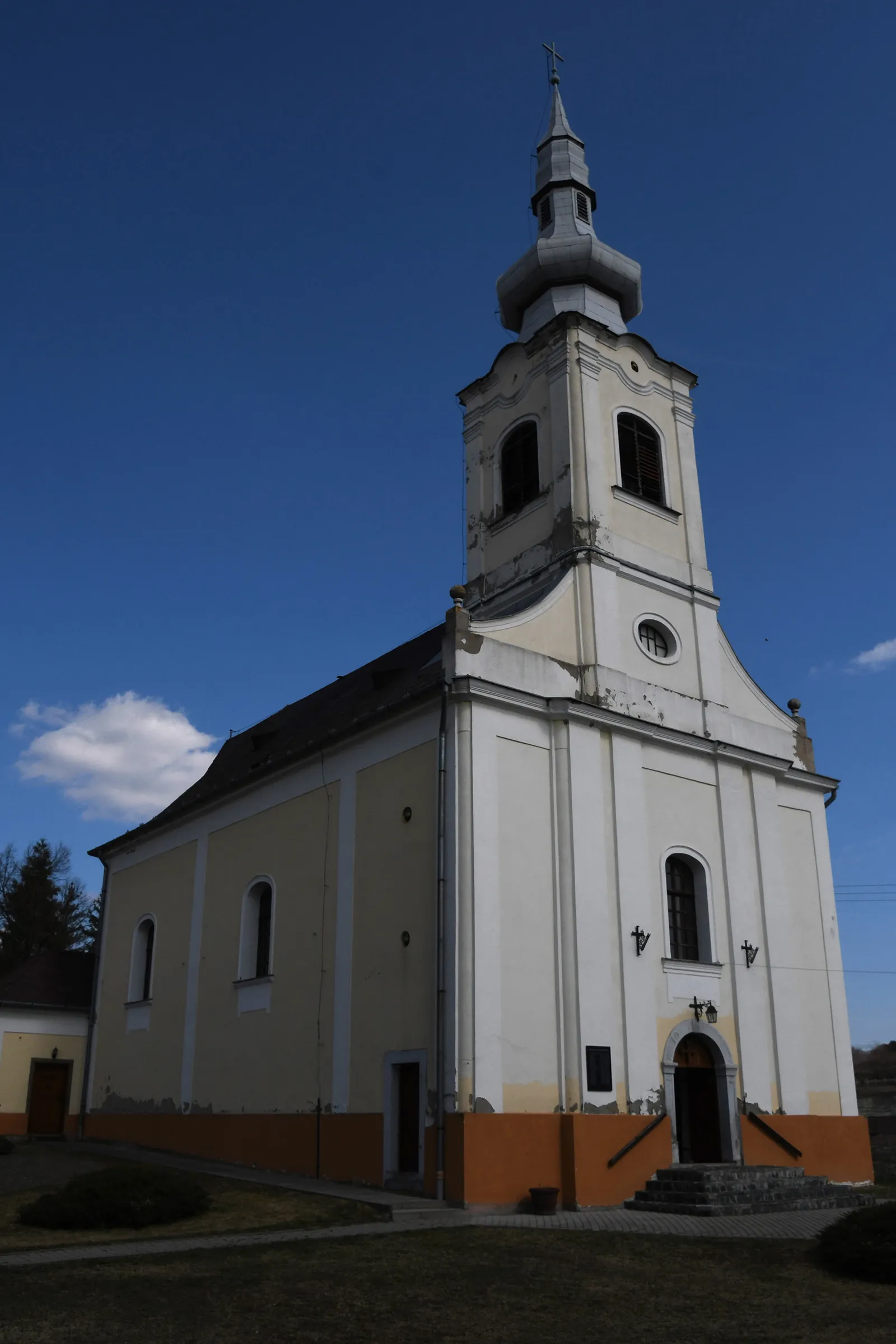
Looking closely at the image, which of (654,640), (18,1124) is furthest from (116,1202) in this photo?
(18,1124)

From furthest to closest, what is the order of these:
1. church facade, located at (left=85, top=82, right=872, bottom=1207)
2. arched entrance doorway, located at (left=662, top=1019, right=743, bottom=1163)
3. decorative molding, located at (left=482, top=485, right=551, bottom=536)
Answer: decorative molding, located at (left=482, top=485, right=551, bottom=536)
arched entrance doorway, located at (left=662, top=1019, right=743, bottom=1163)
church facade, located at (left=85, top=82, right=872, bottom=1207)

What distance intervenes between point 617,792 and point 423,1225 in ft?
25.4

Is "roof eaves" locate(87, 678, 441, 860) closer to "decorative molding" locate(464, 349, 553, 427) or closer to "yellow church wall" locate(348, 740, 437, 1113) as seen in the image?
"yellow church wall" locate(348, 740, 437, 1113)

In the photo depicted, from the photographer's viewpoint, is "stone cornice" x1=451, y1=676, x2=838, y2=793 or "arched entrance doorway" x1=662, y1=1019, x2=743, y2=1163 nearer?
"stone cornice" x1=451, y1=676, x2=838, y2=793

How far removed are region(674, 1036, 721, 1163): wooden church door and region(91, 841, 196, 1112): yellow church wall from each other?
10.2 m

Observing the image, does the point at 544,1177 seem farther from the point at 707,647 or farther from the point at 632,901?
the point at 707,647

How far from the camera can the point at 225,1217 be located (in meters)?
14.3

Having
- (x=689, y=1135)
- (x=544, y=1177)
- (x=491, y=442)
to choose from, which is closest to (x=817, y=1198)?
(x=689, y=1135)

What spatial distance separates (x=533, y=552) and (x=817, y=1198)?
12085mm

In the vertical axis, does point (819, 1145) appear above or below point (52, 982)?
below

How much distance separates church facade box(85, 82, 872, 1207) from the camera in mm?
16953

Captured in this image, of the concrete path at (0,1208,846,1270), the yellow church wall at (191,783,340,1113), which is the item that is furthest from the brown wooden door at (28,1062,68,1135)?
the concrete path at (0,1208,846,1270)

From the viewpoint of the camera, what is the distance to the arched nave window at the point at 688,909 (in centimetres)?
1978

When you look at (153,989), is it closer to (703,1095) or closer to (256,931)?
(256,931)
